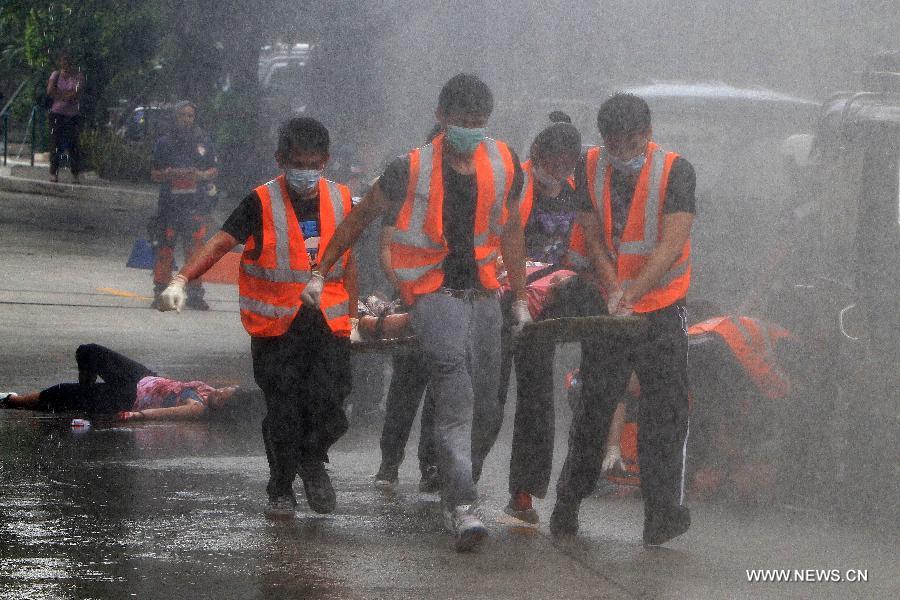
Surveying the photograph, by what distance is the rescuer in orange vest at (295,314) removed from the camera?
627 centimetres

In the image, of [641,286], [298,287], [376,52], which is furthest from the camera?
[376,52]

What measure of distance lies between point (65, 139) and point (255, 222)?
1593 cm

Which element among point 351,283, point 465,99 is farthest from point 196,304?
point 465,99

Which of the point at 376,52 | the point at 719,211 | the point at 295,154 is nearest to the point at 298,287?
the point at 295,154

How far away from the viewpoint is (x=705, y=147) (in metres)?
10.2

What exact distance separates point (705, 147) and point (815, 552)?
4.62m

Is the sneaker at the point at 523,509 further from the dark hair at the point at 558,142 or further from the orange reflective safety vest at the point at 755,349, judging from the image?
the dark hair at the point at 558,142

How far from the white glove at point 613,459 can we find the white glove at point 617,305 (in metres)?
1.35

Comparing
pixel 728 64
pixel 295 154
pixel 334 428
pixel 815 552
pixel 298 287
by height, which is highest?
pixel 728 64

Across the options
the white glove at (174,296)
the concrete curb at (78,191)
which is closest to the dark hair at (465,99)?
the white glove at (174,296)

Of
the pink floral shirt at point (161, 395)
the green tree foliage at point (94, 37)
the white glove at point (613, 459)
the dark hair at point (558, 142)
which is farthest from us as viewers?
the green tree foliage at point (94, 37)

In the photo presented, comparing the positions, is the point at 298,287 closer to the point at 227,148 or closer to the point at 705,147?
the point at 705,147

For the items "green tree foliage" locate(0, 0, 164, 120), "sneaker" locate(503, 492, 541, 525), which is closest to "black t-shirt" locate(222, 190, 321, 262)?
"sneaker" locate(503, 492, 541, 525)

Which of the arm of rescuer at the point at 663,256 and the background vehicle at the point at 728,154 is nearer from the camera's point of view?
the arm of rescuer at the point at 663,256
